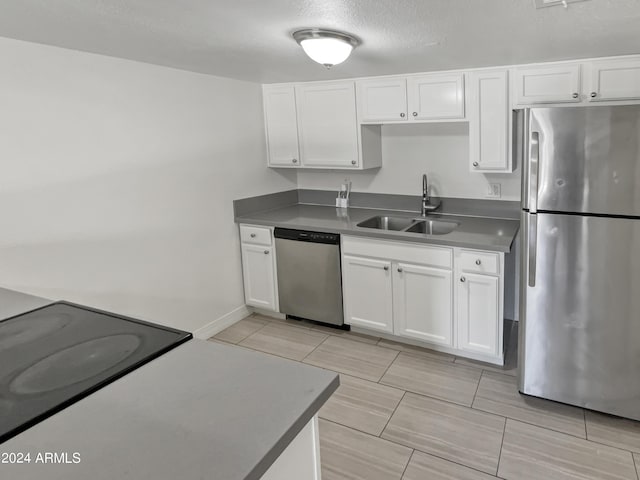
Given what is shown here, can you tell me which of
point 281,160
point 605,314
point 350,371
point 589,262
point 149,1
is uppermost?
point 149,1

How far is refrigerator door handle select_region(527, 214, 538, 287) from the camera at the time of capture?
7.51 feet

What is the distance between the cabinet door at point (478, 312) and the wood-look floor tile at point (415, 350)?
0.18 metres

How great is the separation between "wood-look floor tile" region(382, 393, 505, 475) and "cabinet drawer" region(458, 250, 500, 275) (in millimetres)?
815

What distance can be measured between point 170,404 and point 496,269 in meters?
2.23

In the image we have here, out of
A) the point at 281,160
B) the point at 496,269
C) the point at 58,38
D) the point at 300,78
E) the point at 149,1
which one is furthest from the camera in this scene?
the point at 281,160

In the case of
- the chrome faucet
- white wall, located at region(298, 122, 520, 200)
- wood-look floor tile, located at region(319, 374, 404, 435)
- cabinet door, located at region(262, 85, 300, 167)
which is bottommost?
wood-look floor tile, located at region(319, 374, 404, 435)

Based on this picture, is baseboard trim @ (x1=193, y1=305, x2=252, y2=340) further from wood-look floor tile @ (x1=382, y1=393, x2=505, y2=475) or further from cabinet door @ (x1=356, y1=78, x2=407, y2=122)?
cabinet door @ (x1=356, y1=78, x2=407, y2=122)

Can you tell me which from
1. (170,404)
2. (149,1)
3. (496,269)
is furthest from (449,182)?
(170,404)

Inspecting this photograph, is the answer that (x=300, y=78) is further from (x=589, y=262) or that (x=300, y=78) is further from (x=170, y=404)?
(x=170, y=404)

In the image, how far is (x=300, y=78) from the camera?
342 centimetres

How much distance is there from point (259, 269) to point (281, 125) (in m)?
1.21

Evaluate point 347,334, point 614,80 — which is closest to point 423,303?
point 347,334

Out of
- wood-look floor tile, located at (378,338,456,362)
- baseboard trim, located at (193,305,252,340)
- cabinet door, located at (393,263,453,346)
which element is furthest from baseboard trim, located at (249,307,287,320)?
cabinet door, located at (393,263,453,346)

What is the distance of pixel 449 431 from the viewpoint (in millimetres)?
2350
